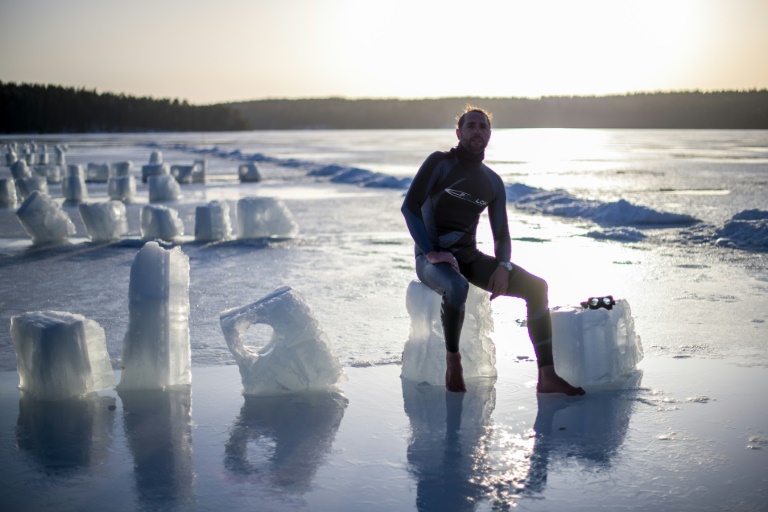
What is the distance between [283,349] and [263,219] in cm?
588

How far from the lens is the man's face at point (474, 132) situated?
13.0 feet

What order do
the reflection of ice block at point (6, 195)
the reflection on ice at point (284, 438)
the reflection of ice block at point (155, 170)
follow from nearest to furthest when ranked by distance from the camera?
the reflection on ice at point (284, 438) → the reflection of ice block at point (6, 195) → the reflection of ice block at point (155, 170)

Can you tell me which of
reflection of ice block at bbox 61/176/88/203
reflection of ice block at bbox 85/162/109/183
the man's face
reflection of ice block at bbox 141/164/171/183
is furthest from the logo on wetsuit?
reflection of ice block at bbox 85/162/109/183

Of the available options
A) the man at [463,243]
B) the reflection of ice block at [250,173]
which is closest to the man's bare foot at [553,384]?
the man at [463,243]

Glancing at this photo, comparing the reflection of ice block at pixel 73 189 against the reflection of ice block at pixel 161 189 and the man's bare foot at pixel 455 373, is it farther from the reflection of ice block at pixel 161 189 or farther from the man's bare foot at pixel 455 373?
the man's bare foot at pixel 455 373

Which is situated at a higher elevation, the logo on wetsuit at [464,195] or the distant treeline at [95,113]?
the distant treeline at [95,113]

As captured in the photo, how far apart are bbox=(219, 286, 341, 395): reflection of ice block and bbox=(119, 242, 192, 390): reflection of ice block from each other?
0.26m

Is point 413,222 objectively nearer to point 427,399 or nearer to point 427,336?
point 427,336

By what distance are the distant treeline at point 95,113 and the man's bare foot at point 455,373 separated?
381ft

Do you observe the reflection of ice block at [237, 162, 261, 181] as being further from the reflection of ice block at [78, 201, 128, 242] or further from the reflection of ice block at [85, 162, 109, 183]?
the reflection of ice block at [78, 201, 128, 242]

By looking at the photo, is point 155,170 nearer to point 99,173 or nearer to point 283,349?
point 99,173

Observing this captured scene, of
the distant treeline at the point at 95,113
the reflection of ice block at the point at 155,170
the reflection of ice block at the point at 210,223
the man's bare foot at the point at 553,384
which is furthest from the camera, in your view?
the distant treeline at the point at 95,113

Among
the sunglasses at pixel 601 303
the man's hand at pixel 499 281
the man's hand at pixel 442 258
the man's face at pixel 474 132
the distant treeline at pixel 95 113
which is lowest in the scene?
the sunglasses at pixel 601 303

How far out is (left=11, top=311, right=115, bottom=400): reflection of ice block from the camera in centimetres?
361
